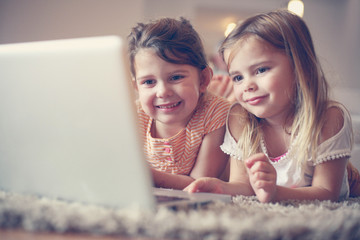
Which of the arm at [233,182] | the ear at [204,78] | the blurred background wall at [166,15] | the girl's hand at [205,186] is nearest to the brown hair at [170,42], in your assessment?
the ear at [204,78]

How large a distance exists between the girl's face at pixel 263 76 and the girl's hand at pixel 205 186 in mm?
255

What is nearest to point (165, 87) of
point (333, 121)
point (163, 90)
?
point (163, 90)

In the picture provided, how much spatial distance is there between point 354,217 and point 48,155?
0.54 m

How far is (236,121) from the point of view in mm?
1184

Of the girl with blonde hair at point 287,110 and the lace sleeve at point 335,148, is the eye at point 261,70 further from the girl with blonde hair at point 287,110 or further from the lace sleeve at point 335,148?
the lace sleeve at point 335,148

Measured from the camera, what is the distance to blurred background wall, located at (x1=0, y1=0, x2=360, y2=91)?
3.26 metres

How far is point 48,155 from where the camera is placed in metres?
0.64

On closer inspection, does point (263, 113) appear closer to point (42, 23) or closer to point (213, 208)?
point (213, 208)

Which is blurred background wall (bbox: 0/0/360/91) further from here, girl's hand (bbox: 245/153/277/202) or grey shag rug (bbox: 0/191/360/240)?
grey shag rug (bbox: 0/191/360/240)

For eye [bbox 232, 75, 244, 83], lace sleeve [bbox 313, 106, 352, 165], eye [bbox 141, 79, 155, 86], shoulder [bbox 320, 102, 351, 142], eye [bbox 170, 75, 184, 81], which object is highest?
eye [bbox 170, 75, 184, 81]

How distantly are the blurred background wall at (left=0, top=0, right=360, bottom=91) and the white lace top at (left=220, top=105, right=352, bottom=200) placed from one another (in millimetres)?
1230

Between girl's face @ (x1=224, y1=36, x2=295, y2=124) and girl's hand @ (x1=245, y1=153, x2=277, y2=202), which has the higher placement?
girl's face @ (x1=224, y1=36, x2=295, y2=124)

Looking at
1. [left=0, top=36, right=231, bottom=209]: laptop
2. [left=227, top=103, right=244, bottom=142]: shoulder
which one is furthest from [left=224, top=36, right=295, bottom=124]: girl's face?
[left=0, top=36, right=231, bottom=209]: laptop

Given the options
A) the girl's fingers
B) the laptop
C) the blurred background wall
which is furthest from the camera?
the blurred background wall
